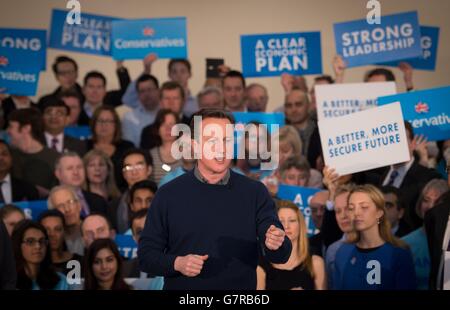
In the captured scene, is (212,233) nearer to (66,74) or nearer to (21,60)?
(21,60)

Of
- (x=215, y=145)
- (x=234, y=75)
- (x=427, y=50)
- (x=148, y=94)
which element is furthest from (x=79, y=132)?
(x=215, y=145)

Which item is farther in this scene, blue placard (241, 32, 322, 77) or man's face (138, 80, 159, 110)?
man's face (138, 80, 159, 110)

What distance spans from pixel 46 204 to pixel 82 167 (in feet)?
1.08

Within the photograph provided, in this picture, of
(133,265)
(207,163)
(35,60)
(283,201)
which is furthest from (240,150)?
(207,163)

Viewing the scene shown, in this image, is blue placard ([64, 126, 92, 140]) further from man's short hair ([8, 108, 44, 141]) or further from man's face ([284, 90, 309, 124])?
man's face ([284, 90, 309, 124])

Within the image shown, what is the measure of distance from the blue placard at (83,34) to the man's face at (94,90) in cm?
20

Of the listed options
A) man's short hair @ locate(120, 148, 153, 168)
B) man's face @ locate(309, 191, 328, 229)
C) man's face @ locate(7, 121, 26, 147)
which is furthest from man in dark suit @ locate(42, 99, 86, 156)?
man's face @ locate(309, 191, 328, 229)

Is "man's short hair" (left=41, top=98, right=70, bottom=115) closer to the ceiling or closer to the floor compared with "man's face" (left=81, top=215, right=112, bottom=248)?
closer to the ceiling

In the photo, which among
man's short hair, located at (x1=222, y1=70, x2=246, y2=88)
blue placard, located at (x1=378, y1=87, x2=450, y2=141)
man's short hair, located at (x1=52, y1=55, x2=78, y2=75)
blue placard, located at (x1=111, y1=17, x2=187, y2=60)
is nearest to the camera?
blue placard, located at (x1=378, y1=87, x2=450, y2=141)

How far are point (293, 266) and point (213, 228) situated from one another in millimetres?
1762

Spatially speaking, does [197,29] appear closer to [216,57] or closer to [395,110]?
[216,57]

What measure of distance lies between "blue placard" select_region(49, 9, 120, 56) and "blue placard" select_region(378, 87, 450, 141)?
211cm

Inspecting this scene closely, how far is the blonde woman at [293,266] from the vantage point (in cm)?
473

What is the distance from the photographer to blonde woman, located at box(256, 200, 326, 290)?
473 cm
